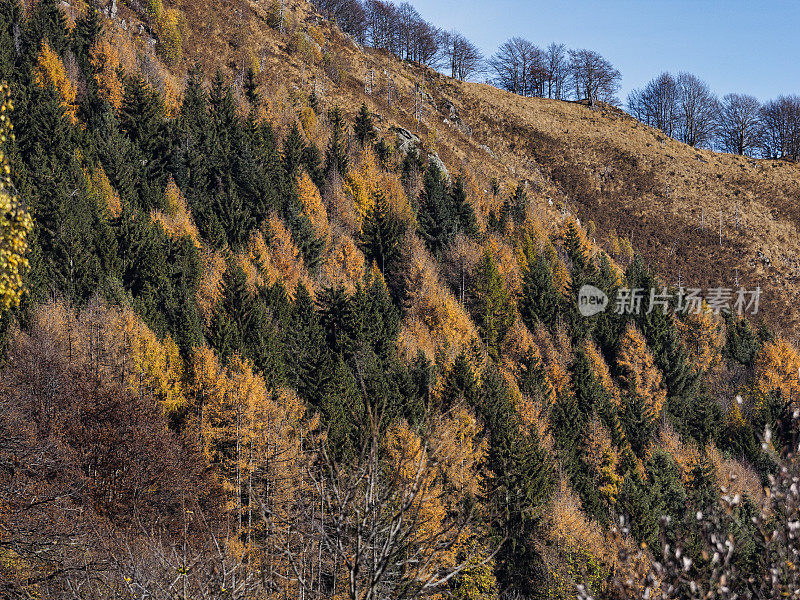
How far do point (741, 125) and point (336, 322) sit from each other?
116 metres

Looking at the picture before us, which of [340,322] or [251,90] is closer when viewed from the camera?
[340,322]

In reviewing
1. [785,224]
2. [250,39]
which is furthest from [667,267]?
[250,39]

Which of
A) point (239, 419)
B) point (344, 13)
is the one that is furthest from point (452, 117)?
point (239, 419)

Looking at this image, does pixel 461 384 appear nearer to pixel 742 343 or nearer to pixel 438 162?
pixel 438 162

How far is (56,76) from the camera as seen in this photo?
59656 mm

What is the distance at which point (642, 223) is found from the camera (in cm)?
9394

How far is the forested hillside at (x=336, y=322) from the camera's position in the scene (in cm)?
1838

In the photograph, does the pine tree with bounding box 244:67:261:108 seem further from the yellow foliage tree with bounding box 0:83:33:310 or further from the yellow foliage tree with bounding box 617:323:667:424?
the yellow foliage tree with bounding box 0:83:33:310

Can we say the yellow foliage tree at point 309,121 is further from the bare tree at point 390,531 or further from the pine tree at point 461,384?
the bare tree at point 390,531

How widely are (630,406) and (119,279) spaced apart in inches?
1811

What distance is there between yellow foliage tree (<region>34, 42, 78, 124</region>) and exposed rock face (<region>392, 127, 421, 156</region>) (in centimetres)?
3831

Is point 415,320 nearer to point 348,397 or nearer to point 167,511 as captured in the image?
point 348,397

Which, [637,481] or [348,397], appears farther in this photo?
A: [637,481]

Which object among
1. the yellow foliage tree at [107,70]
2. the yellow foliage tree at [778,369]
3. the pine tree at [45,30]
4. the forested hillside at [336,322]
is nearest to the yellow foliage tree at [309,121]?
the forested hillside at [336,322]
